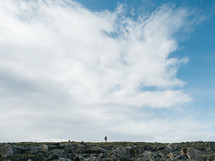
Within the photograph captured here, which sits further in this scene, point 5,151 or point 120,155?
point 120,155

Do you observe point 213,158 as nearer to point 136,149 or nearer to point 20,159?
point 136,149

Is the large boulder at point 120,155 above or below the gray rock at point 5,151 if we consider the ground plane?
below

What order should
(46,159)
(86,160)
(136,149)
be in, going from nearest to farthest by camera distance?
(86,160)
(46,159)
(136,149)

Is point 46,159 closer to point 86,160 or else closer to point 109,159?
point 86,160

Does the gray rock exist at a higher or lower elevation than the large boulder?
higher

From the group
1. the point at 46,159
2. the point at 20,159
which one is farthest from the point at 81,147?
the point at 20,159

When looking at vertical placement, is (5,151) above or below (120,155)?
above

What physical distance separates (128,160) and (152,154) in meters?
5.05

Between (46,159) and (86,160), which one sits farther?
(46,159)

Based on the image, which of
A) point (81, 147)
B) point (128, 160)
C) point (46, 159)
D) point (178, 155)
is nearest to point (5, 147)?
point (46, 159)

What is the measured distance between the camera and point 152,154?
123ft

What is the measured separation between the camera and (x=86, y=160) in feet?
103

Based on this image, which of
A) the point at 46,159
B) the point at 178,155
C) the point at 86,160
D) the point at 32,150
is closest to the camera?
the point at 86,160

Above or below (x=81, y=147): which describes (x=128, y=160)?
below
